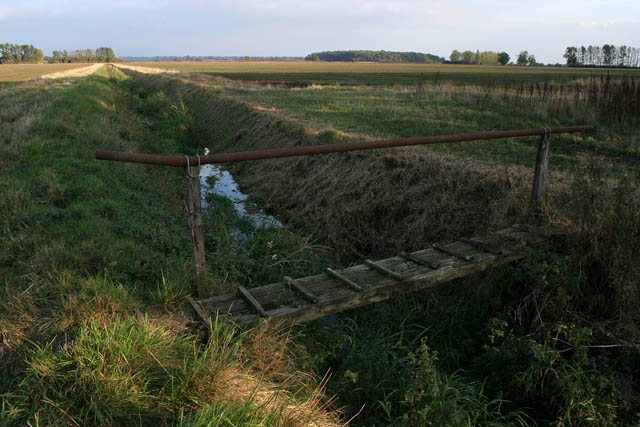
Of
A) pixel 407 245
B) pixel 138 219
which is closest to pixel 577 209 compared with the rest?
pixel 407 245

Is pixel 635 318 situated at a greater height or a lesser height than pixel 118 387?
lesser

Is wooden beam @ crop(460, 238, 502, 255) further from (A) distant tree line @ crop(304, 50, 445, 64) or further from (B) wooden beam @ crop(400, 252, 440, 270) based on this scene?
(A) distant tree line @ crop(304, 50, 445, 64)

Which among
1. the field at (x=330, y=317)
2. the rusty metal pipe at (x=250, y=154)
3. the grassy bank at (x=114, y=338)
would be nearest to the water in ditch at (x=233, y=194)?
the field at (x=330, y=317)

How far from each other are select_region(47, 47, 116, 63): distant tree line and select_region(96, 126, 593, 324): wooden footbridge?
178m

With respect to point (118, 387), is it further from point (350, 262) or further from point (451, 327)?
point (350, 262)

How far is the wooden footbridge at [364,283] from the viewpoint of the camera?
2.98 m

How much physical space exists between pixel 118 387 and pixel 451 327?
3.32 metres

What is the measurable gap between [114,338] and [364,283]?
1.85 meters

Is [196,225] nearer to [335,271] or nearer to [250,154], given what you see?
[250,154]

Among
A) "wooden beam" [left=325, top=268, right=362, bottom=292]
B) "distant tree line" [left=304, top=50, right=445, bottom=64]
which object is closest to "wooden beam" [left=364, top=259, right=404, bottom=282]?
"wooden beam" [left=325, top=268, right=362, bottom=292]

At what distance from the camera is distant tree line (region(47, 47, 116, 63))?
150 m

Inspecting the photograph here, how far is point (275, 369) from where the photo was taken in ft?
9.04

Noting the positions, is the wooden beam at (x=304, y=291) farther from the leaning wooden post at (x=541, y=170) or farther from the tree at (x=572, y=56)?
the tree at (x=572, y=56)

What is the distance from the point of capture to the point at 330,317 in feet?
16.0
